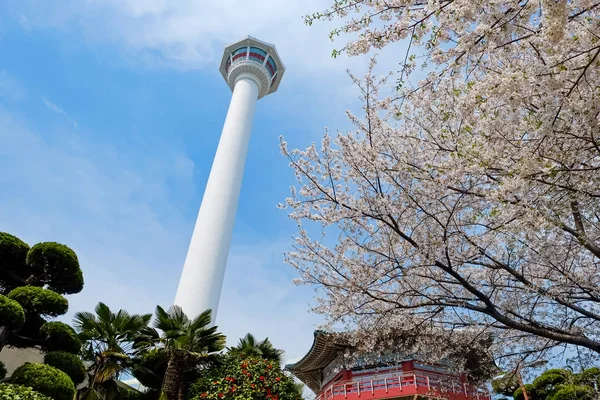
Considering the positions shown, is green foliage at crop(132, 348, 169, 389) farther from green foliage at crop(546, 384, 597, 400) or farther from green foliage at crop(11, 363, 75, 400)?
green foliage at crop(546, 384, 597, 400)

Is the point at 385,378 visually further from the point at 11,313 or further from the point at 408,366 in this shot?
the point at 11,313

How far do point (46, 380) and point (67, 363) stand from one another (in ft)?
4.21

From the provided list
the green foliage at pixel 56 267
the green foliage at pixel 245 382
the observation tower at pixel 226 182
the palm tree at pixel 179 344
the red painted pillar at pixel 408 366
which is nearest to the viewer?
the green foliage at pixel 56 267

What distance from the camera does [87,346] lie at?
11805 mm

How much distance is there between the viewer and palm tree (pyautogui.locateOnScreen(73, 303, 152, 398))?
455 inches

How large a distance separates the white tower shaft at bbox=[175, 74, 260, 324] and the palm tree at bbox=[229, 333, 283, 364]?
7.94m

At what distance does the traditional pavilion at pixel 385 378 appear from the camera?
14195 mm

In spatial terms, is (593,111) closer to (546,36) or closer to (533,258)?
(546,36)

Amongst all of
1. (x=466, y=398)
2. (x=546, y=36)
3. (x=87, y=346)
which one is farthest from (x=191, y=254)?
(x=546, y=36)

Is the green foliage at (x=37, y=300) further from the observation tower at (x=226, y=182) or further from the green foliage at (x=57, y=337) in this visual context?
the observation tower at (x=226, y=182)

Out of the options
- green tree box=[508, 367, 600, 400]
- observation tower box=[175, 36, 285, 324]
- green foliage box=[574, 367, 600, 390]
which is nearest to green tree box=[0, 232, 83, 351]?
observation tower box=[175, 36, 285, 324]

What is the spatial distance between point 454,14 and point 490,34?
0.37 meters

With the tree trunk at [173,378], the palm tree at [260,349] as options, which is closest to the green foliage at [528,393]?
the palm tree at [260,349]

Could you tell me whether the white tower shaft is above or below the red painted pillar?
above
